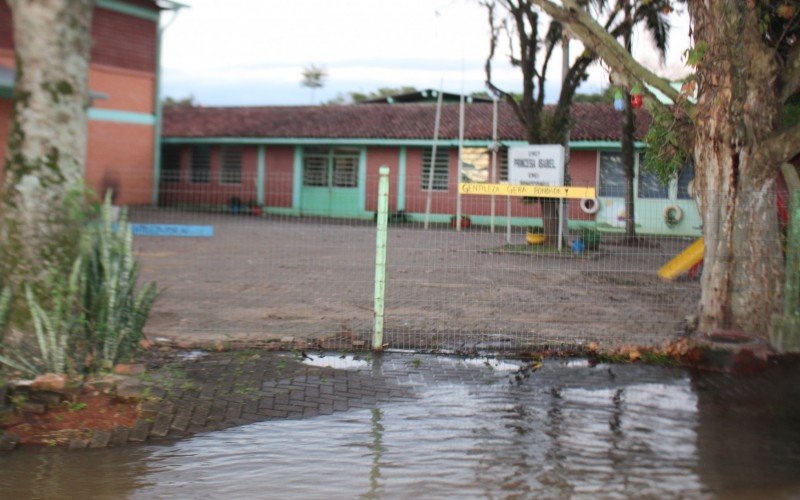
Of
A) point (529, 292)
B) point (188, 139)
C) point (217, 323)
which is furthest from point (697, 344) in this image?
point (188, 139)

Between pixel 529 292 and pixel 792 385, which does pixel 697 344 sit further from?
pixel 529 292

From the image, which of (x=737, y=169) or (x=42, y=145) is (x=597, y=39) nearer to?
(x=737, y=169)

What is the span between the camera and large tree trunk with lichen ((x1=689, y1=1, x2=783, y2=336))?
26.0 ft

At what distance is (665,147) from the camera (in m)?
8.93

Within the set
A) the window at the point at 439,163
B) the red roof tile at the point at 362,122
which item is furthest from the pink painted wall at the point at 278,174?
the window at the point at 439,163

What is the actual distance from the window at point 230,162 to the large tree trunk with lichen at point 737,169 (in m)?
26.0

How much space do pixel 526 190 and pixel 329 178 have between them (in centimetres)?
2231

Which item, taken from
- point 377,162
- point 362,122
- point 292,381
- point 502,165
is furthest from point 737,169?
point 362,122

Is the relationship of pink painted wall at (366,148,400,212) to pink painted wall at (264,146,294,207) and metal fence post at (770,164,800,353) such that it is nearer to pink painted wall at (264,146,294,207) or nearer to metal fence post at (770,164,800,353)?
pink painted wall at (264,146,294,207)

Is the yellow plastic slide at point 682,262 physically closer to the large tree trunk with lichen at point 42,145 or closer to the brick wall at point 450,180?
the large tree trunk with lichen at point 42,145

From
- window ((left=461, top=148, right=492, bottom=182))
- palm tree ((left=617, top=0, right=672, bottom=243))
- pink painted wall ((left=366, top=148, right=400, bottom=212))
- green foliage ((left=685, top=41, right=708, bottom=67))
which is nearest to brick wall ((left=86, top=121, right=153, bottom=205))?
pink painted wall ((left=366, top=148, right=400, bottom=212))

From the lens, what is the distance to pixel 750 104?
7.99 meters

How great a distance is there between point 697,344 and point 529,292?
6.70ft

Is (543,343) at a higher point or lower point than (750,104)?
lower
